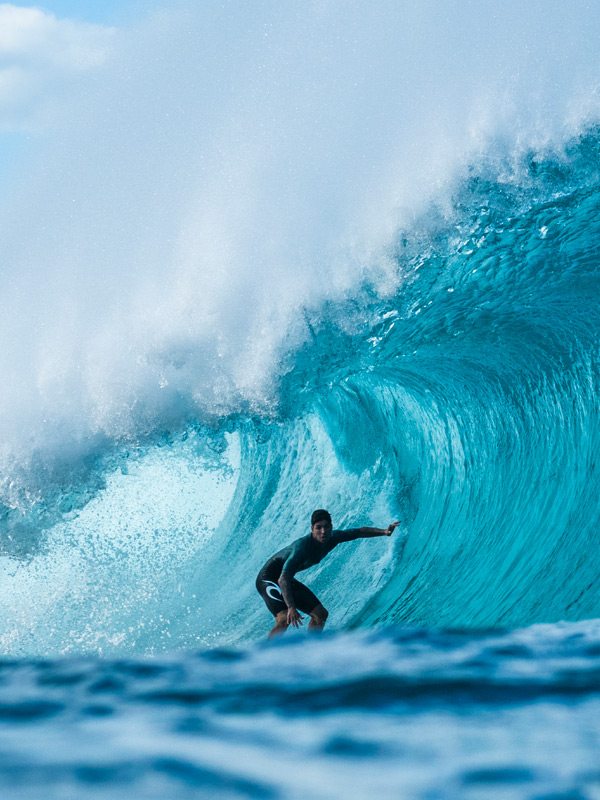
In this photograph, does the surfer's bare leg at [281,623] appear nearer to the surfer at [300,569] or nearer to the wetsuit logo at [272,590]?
the surfer at [300,569]

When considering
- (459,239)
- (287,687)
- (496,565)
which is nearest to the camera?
(287,687)

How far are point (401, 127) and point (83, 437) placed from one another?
431 cm

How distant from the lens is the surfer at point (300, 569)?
5.59 meters

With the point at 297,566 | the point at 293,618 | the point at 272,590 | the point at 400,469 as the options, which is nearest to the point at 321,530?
the point at 297,566

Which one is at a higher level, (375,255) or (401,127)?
(401,127)

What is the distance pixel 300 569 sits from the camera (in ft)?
18.7

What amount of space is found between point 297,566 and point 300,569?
80mm

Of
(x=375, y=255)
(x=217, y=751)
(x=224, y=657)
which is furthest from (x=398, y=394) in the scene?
(x=217, y=751)

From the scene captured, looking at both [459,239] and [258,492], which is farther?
[258,492]

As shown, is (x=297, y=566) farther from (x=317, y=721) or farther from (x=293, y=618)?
(x=317, y=721)

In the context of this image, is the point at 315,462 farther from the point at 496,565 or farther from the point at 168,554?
the point at 496,565

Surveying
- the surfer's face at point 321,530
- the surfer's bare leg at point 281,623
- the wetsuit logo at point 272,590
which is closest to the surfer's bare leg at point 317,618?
the surfer's bare leg at point 281,623

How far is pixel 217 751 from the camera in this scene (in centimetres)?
176

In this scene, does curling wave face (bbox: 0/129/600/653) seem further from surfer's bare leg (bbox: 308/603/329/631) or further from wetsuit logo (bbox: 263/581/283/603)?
wetsuit logo (bbox: 263/581/283/603)
